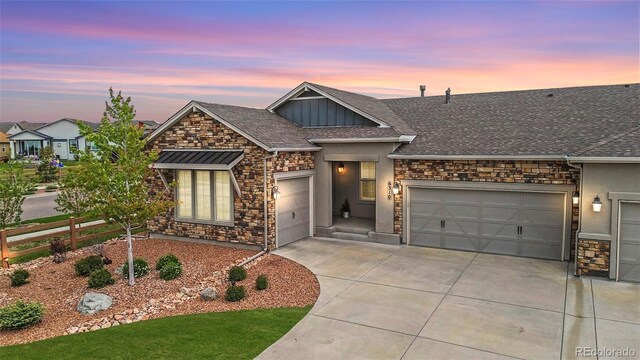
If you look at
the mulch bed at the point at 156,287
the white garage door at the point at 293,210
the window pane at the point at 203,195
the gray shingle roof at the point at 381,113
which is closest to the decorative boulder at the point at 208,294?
the mulch bed at the point at 156,287

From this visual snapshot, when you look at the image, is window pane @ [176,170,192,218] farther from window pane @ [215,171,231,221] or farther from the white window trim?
window pane @ [215,171,231,221]

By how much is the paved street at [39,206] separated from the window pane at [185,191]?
35.8 feet

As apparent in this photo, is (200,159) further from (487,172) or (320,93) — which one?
(487,172)

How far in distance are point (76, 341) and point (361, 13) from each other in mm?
15647

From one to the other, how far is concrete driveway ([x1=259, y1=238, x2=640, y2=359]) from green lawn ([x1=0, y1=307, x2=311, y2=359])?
0.50 m

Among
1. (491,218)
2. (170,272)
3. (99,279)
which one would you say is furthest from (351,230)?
(99,279)

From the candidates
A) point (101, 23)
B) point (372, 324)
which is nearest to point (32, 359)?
point (372, 324)

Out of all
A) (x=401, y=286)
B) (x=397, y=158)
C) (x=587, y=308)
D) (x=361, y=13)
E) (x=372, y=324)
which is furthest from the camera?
(x=361, y=13)

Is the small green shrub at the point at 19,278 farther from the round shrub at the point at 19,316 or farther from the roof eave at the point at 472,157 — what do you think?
the roof eave at the point at 472,157

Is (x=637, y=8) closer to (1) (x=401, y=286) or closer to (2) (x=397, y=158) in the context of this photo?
(2) (x=397, y=158)

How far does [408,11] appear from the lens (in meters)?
18.0
